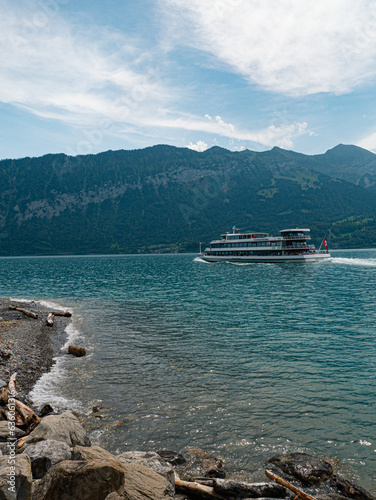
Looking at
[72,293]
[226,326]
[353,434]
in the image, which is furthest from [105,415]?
[72,293]

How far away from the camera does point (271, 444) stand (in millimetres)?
11844

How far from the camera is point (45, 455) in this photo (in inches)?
337

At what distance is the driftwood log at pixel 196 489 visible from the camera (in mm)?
8555

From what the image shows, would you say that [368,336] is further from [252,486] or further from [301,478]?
[252,486]

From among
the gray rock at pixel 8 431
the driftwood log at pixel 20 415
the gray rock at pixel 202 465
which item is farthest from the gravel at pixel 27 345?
the gray rock at pixel 202 465

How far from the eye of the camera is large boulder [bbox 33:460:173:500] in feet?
21.5

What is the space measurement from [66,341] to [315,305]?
30396mm

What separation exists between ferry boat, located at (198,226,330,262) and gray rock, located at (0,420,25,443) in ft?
367

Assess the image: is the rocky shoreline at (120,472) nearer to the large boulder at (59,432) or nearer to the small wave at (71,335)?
the large boulder at (59,432)

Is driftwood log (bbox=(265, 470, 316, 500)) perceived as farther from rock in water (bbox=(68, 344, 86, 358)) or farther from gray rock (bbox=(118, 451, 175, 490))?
rock in water (bbox=(68, 344, 86, 358))

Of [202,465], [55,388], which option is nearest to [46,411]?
[55,388]

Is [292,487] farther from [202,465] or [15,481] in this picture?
[15,481]

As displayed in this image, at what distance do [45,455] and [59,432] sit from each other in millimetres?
1982

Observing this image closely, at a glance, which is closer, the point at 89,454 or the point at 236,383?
the point at 89,454
